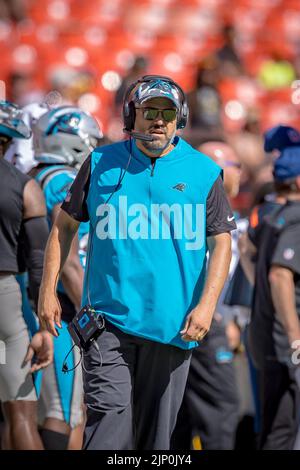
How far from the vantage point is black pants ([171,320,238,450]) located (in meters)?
6.21

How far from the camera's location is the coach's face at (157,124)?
441 centimetres

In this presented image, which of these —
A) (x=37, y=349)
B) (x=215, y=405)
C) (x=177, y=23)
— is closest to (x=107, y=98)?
(x=177, y=23)

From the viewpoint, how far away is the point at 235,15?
16484 millimetres

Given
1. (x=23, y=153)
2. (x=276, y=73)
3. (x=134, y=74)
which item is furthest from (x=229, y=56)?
(x=23, y=153)

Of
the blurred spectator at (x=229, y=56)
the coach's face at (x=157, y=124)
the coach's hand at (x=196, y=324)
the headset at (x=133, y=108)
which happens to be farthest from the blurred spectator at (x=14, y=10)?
the coach's hand at (x=196, y=324)

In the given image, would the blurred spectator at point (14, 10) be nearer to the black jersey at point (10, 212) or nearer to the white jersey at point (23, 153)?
the white jersey at point (23, 153)

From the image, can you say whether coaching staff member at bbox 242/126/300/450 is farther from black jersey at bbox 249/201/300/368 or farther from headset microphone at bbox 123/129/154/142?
headset microphone at bbox 123/129/154/142

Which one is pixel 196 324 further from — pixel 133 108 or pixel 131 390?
pixel 133 108

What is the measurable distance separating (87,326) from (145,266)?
332 millimetres

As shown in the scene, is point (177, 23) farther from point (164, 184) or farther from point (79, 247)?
point (164, 184)

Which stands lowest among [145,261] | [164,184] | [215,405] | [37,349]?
[215,405]

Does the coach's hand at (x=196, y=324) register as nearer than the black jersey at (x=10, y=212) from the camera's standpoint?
Yes

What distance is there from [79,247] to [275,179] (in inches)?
44.0

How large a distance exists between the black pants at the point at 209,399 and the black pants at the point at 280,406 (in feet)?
1.75
